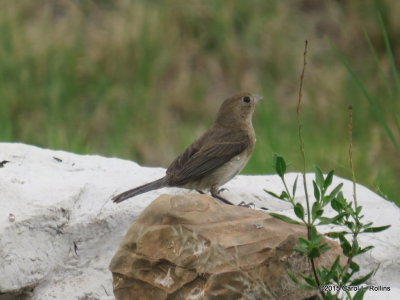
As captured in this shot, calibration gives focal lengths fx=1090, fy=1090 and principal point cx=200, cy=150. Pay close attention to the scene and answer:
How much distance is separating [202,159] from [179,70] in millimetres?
4176

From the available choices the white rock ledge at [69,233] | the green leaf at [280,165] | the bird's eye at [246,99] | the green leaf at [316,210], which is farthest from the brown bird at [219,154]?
the green leaf at [316,210]

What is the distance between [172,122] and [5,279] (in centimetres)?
507

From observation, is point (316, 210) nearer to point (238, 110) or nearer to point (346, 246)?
point (346, 246)

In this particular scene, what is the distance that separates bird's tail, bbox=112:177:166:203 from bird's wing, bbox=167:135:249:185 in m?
0.28

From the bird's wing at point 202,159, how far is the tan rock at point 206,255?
156 centimetres

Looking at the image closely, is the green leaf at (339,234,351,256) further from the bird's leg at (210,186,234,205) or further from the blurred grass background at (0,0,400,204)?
the blurred grass background at (0,0,400,204)

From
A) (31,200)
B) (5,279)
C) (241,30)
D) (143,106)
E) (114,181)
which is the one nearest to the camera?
(5,279)

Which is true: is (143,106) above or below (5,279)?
above

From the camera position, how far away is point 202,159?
231 inches

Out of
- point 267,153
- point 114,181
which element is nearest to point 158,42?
point 267,153

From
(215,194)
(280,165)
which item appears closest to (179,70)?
(215,194)

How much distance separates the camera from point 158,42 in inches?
386

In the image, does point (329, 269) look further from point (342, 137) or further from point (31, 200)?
point (342, 137)

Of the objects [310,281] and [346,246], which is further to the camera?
[346,246]
